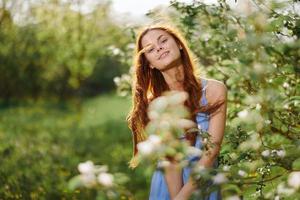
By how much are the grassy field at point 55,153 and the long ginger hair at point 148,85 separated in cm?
24

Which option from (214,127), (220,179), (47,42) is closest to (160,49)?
(214,127)

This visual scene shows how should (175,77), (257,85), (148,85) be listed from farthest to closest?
(257,85) → (148,85) → (175,77)

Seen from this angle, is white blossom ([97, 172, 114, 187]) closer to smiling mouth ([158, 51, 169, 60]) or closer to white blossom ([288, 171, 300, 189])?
white blossom ([288, 171, 300, 189])

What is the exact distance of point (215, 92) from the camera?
113 inches

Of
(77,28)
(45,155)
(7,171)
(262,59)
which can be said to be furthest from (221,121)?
(77,28)

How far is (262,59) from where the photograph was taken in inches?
80.0

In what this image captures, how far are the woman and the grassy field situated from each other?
166 mm

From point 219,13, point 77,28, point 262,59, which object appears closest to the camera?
point 262,59

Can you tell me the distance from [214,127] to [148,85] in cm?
49

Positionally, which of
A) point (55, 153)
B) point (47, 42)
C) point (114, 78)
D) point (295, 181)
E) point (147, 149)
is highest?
point (147, 149)

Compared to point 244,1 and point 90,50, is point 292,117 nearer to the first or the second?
point 244,1

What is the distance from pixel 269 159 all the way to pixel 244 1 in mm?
902

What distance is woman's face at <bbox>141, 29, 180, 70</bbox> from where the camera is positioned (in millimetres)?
2840

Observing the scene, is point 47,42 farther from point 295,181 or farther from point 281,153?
point 295,181
